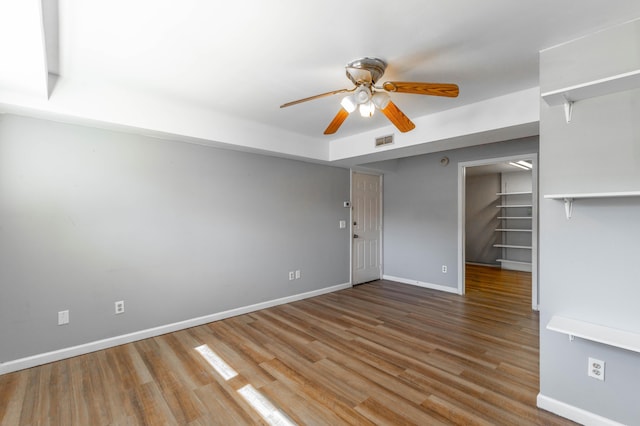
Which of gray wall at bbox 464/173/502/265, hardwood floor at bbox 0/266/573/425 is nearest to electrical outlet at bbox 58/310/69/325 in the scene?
hardwood floor at bbox 0/266/573/425

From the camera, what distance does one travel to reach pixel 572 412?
1.83 m

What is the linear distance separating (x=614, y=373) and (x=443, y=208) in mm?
3454

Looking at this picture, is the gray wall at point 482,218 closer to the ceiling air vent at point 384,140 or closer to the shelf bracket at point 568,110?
the ceiling air vent at point 384,140

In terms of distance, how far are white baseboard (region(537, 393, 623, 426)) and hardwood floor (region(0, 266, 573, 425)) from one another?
0.05 m

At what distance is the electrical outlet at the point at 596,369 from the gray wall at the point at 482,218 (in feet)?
19.5

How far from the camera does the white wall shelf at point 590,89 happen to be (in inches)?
59.8

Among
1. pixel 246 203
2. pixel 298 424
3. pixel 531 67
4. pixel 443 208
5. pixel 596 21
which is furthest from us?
pixel 443 208

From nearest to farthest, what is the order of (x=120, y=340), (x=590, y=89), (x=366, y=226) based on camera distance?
(x=590, y=89), (x=120, y=340), (x=366, y=226)

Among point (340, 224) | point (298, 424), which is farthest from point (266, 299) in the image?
point (298, 424)

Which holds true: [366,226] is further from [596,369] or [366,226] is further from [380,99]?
[596,369]

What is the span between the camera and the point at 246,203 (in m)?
3.86

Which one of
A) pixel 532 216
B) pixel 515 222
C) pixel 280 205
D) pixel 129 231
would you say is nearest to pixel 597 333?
pixel 532 216

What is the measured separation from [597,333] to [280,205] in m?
3.41

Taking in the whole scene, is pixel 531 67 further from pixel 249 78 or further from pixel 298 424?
pixel 298 424
